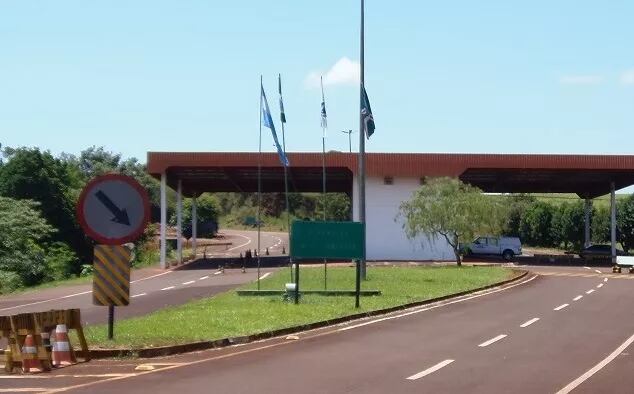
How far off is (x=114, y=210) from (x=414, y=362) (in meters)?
5.14

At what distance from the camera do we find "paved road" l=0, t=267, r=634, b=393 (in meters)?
10.8

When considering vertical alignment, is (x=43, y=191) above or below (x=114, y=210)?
above

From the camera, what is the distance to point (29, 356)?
12.1m

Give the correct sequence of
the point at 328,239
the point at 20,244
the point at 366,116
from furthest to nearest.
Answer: the point at 20,244, the point at 366,116, the point at 328,239

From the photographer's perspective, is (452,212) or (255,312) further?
(452,212)

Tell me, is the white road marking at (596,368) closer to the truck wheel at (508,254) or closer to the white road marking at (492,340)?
the white road marking at (492,340)

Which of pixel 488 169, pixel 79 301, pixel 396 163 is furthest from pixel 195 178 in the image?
pixel 79 301

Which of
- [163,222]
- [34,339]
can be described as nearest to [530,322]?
[34,339]

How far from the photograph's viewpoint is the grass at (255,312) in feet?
50.2

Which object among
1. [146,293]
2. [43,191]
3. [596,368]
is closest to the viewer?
[596,368]

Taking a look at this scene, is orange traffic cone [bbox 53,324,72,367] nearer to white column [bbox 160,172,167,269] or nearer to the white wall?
white column [bbox 160,172,167,269]

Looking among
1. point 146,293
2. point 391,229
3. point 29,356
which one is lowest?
point 146,293

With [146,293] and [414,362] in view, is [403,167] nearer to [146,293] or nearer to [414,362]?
[146,293]

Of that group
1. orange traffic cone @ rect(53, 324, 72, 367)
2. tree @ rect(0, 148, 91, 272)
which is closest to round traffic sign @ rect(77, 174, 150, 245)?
orange traffic cone @ rect(53, 324, 72, 367)
